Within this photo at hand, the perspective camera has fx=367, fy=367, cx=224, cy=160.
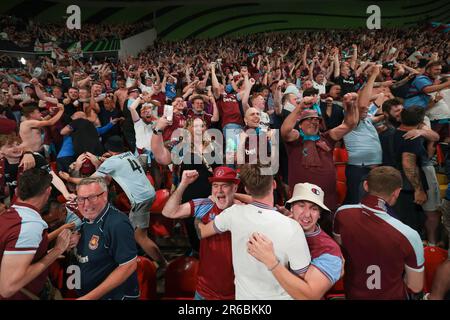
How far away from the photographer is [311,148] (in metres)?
3.65

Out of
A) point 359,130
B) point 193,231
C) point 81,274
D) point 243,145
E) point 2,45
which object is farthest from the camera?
point 2,45

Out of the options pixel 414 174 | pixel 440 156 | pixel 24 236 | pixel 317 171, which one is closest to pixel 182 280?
pixel 24 236

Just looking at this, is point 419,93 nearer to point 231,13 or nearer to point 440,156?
point 440,156

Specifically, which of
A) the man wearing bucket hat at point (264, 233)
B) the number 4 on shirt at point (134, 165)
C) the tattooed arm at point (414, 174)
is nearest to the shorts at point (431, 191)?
the tattooed arm at point (414, 174)

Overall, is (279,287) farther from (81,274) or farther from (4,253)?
(4,253)

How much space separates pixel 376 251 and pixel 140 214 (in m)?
2.54

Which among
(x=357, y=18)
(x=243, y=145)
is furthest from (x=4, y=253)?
(x=357, y=18)

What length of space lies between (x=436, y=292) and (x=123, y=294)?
219 centimetres

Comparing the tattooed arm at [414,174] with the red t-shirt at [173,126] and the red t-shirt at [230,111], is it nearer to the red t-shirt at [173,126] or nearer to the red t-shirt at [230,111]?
the red t-shirt at [173,126]

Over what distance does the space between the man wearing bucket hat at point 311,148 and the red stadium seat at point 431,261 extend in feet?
3.43

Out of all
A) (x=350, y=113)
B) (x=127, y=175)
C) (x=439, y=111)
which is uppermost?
(x=439, y=111)

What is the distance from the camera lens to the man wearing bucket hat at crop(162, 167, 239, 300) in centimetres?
237

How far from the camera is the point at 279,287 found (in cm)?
193

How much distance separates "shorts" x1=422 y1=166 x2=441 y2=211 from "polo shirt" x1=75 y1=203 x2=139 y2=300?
10.0 ft
